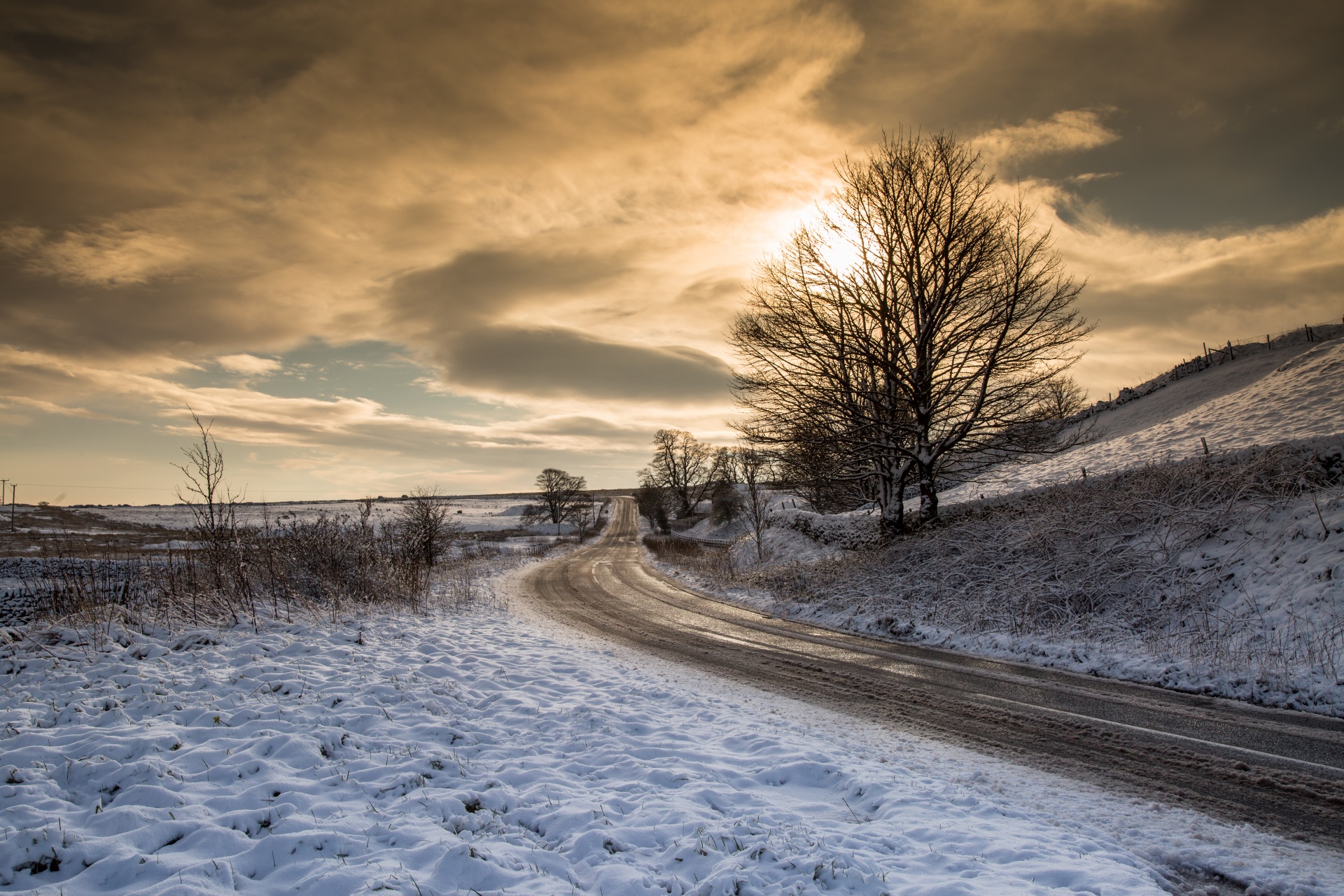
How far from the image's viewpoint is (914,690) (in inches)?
329

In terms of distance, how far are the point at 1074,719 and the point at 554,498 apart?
74867 millimetres

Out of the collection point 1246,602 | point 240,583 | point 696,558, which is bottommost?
point 696,558

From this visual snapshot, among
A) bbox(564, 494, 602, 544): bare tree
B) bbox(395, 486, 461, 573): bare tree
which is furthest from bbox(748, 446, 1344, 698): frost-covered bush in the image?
bbox(564, 494, 602, 544): bare tree

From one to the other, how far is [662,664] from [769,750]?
4612 millimetres

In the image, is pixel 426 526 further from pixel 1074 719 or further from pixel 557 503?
pixel 557 503

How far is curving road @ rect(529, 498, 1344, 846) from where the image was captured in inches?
197

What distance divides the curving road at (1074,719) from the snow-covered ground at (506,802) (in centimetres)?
53

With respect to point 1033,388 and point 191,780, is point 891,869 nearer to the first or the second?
point 191,780

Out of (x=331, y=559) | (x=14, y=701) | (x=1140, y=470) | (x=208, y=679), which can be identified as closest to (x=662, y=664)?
(x=208, y=679)

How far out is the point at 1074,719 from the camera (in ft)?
22.7

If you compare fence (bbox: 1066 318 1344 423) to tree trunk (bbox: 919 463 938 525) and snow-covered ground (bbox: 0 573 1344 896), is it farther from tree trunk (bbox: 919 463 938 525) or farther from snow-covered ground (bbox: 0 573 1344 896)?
snow-covered ground (bbox: 0 573 1344 896)

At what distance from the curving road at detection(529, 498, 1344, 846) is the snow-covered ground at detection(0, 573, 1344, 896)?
53cm

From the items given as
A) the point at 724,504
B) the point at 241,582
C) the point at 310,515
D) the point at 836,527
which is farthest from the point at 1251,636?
the point at 310,515

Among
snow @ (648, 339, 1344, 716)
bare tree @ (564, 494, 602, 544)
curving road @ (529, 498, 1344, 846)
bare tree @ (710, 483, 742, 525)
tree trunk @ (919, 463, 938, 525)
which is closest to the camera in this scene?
curving road @ (529, 498, 1344, 846)
